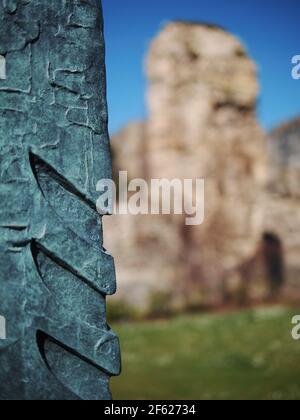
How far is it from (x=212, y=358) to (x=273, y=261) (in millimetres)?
5235

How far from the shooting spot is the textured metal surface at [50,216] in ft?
4.19

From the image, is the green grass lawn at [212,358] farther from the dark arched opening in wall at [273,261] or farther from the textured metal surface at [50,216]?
the textured metal surface at [50,216]

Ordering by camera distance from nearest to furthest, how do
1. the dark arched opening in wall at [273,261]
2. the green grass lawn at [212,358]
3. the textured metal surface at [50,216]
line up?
the textured metal surface at [50,216], the green grass lawn at [212,358], the dark arched opening in wall at [273,261]

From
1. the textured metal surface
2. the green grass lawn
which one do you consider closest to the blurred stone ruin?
the green grass lawn

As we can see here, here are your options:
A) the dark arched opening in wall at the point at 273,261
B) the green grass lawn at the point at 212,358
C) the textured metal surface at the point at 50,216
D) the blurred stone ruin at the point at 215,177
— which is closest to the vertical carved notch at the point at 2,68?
the textured metal surface at the point at 50,216

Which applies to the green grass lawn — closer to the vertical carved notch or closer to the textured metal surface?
the textured metal surface

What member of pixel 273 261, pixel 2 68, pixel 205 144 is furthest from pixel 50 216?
pixel 273 261

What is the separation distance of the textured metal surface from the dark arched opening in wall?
9964 millimetres

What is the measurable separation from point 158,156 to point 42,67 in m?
10.1

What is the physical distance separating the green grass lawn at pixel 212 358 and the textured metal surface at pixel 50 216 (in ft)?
11.7

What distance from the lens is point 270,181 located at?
1143 cm

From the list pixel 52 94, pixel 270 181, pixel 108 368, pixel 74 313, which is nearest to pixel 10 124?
pixel 52 94

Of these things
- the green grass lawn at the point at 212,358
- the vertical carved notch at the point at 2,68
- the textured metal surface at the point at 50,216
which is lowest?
the green grass lawn at the point at 212,358

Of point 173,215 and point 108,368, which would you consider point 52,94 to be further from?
point 173,215
